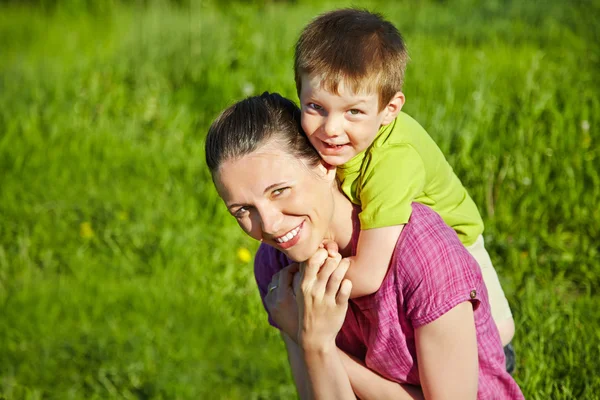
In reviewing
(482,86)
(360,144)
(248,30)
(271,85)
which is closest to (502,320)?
(360,144)

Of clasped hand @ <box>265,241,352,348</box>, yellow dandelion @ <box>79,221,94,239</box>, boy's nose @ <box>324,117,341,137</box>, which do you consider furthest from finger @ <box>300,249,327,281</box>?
yellow dandelion @ <box>79,221,94,239</box>

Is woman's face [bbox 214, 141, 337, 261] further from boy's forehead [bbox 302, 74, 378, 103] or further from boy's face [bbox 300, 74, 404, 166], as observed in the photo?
boy's forehead [bbox 302, 74, 378, 103]

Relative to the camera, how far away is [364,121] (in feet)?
7.39

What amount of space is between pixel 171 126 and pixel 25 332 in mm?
1801

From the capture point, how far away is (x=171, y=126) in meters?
5.49

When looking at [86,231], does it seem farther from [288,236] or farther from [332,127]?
[332,127]

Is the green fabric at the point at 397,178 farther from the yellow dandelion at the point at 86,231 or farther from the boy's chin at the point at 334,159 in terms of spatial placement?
the yellow dandelion at the point at 86,231

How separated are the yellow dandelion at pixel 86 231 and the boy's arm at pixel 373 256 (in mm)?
2777

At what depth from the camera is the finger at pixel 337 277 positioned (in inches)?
89.9

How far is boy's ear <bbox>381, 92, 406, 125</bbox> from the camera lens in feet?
7.52

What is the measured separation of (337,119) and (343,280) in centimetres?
43

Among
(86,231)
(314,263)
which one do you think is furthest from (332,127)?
(86,231)

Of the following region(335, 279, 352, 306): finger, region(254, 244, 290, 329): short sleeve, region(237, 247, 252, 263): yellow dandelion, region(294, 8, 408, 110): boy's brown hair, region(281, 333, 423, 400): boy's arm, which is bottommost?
region(237, 247, 252, 263): yellow dandelion

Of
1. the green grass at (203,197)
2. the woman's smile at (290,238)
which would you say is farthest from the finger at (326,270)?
the green grass at (203,197)
